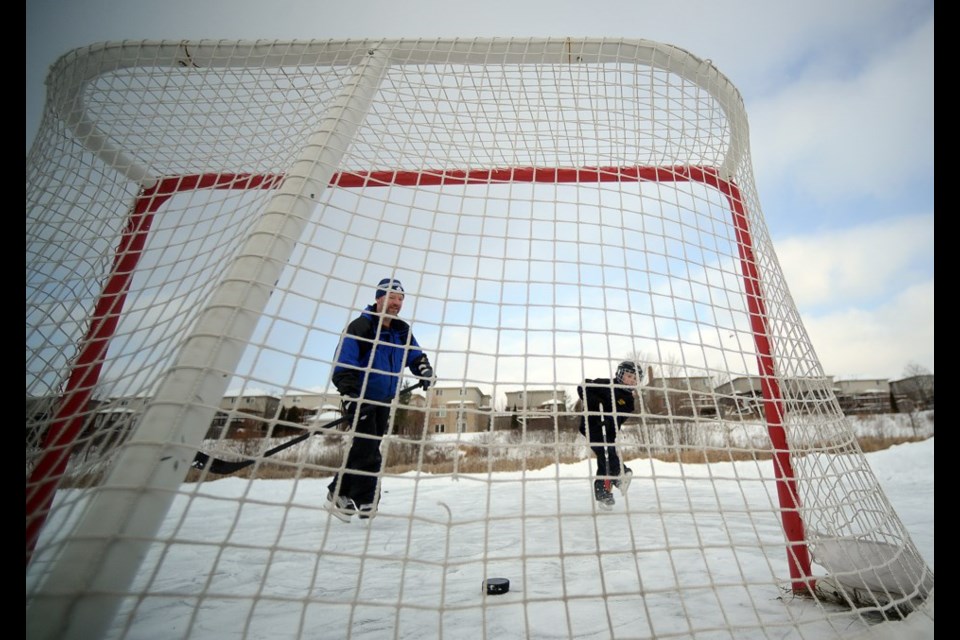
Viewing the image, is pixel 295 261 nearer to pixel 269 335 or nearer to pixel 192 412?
pixel 269 335

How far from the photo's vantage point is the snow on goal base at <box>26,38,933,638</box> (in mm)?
925

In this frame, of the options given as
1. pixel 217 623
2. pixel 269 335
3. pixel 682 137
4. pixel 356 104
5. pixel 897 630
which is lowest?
pixel 217 623

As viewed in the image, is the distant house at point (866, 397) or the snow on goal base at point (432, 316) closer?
the snow on goal base at point (432, 316)

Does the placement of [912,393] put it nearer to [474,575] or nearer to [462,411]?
[474,575]

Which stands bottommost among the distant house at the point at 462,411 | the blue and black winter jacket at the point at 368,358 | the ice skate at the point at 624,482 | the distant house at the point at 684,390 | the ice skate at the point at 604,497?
the ice skate at the point at 604,497

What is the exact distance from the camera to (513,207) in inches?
58.1

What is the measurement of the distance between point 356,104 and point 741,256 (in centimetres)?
145

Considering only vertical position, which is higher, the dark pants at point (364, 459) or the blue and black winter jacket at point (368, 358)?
the blue and black winter jacket at point (368, 358)

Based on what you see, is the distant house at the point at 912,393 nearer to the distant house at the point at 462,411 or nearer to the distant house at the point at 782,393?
the distant house at the point at 782,393

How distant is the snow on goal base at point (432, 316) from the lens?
93 cm

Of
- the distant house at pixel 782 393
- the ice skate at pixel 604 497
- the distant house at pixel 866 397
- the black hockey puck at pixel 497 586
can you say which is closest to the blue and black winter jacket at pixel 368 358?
the black hockey puck at pixel 497 586

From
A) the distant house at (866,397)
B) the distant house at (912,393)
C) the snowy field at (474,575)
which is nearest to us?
the snowy field at (474,575)

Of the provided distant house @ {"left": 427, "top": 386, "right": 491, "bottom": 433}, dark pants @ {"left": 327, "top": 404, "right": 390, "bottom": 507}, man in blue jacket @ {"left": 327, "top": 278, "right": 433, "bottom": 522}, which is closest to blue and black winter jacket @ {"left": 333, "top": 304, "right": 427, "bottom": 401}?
man in blue jacket @ {"left": 327, "top": 278, "right": 433, "bottom": 522}
